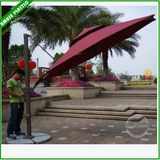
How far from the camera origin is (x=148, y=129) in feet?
24.0

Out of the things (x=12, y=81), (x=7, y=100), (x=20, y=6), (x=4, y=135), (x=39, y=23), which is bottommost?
(x=4, y=135)

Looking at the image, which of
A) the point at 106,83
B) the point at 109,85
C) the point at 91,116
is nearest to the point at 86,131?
the point at 91,116

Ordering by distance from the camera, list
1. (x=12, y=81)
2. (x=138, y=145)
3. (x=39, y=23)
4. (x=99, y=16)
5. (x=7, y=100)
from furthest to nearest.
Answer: (x=99, y=16), (x=39, y=23), (x=7, y=100), (x=12, y=81), (x=138, y=145)

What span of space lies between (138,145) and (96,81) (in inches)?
598

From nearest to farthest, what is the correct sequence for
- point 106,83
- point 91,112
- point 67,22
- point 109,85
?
point 91,112 < point 67,22 < point 109,85 < point 106,83

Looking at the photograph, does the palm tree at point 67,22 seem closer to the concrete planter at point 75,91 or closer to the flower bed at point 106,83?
the concrete planter at point 75,91

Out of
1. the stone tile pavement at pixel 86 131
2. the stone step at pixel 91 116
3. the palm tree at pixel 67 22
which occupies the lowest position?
the stone tile pavement at pixel 86 131

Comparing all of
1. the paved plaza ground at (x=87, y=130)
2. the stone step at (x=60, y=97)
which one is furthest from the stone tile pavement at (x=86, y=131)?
the stone step at (x=60, y=97)

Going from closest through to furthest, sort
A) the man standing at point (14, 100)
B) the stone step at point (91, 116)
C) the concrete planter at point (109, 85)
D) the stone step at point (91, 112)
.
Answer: the man standing at point (14, 100), the stone step at point (91, 116), the stone step at point (91, 112), the concrete planter at point (109, 85)

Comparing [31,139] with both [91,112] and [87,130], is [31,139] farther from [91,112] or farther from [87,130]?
[91,112]

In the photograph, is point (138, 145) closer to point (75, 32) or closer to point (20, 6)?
point (20, 6)

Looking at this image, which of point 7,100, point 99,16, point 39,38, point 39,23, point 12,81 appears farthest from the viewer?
point 99,16

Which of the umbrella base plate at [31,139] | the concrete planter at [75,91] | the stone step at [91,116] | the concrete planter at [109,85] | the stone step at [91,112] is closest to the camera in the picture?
the umbrella base plate at [31,139]

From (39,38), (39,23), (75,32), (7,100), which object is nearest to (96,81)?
(75,32)
